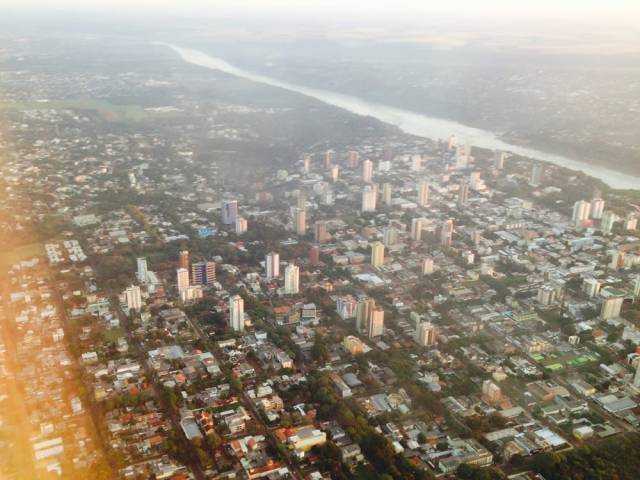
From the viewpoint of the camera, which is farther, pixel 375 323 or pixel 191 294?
pixel 191 294

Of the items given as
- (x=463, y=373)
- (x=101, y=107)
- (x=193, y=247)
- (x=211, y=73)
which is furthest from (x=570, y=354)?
(x=211, y=73)

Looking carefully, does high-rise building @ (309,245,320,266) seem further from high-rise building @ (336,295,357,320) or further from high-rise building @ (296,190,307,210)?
high-rise building @ (296,190,307,210)

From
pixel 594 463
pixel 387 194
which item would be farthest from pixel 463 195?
pixel 594 463

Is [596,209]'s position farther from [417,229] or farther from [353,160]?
[353,160]

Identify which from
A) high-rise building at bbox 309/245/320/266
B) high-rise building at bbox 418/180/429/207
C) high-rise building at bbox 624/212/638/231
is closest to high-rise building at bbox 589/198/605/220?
high-rise building at bbox 624/212/638/231

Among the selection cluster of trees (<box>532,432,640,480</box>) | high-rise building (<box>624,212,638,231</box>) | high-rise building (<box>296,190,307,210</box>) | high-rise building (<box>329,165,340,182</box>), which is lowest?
high-rise building (<box>329,165,340,182</box>)

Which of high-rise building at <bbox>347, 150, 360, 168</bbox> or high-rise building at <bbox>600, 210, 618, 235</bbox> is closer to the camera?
high-rise building at <bbox>600, 210, 618, 235</bbox>

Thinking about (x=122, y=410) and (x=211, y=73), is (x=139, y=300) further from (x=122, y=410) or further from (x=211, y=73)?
(x=211, y=73)
